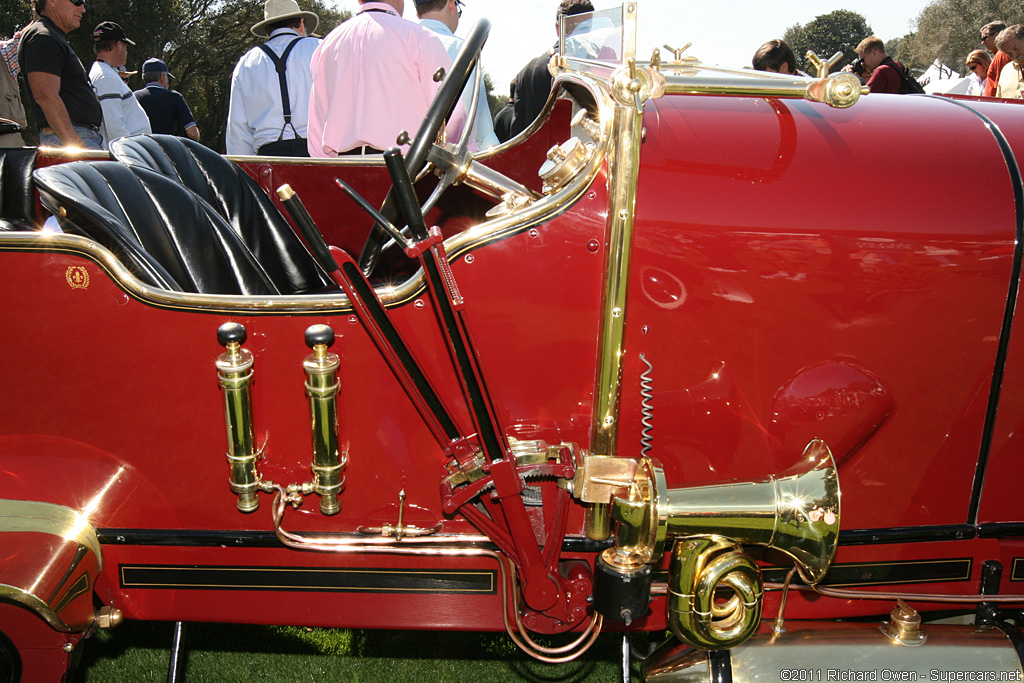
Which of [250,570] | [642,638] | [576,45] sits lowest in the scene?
[642,638]

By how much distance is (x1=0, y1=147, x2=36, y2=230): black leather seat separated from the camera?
7.08ft

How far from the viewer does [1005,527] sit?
145 cm

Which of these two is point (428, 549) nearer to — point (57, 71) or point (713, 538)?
point (713, 538)

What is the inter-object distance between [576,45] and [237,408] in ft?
3.91

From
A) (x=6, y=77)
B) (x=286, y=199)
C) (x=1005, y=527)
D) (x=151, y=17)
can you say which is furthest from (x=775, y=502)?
(x=151, y=17)

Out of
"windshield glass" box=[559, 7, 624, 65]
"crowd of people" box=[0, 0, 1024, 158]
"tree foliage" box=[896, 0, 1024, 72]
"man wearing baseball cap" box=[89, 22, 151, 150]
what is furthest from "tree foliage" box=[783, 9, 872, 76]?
"windshield glass" box=[559, 7, 624, 65]

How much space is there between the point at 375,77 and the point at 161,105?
4195mm

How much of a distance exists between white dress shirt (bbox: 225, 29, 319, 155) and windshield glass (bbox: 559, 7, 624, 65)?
231 cm

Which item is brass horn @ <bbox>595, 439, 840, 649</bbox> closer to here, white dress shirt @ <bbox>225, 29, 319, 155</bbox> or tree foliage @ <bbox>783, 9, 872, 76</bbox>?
white dress shirt @ <bbox>225, 29, 319, 155</bbox>

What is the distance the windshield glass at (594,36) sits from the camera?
1.64 metres

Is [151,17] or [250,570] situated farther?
[151,17]

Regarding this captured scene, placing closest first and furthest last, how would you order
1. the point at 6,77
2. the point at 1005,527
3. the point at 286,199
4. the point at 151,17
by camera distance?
the point at 286,199, the point at 1005,527, the point at 6,77, the point at 151,17

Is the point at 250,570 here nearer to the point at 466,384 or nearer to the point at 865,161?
the point at 466,384

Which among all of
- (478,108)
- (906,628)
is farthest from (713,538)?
(478,108)
